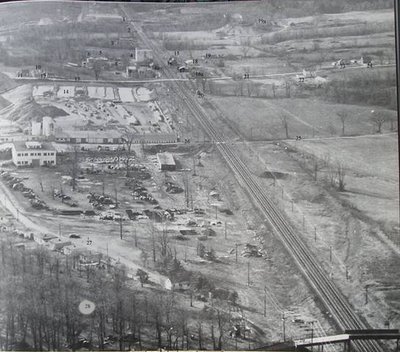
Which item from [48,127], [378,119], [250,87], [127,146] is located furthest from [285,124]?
[48,127]

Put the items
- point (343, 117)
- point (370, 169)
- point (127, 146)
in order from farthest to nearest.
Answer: point (127, 146) < point (343, 117) < point (370, 169)

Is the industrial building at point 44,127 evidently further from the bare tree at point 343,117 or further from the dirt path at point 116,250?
the bare tree at point 343,117

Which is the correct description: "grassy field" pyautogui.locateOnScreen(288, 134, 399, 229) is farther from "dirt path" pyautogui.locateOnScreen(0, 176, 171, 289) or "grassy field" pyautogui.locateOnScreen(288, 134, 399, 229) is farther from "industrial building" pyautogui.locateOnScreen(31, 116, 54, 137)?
"industrial building" pyautogui.locateOnScreen(31, 116, 54, 137)

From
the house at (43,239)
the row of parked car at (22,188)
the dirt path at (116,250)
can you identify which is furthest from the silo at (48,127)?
the house at (43,239)

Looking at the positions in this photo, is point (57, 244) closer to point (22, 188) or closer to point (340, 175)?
point (22, 188)

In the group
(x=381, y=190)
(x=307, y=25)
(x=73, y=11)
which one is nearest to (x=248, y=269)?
(x=381, y=190)
